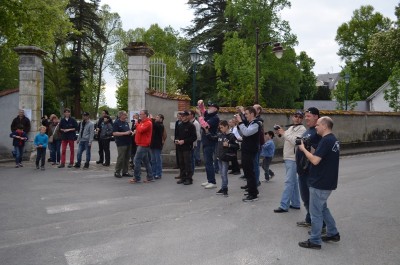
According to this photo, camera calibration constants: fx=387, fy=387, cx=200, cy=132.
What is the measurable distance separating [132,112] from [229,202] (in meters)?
6.28

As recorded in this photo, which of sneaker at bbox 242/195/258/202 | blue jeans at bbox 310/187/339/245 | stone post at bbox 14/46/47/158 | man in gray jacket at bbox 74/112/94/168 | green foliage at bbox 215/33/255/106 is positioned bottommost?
sneaker at bbox 242/195/258/202

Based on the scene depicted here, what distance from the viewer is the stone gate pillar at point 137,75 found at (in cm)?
1329

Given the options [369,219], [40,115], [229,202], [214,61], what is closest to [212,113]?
[229,202]

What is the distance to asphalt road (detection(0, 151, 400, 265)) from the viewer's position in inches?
192

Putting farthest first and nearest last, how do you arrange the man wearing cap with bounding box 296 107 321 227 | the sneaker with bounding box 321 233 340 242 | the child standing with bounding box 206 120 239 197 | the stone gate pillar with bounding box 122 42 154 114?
the stone gate pillar with bounding box 122 42 154 114 < the child standing with bounding box 206 120 239 197 < the man wearing cap with bounding box 296 107 321 227 < the sneaker with bounding box 321 233 340 242

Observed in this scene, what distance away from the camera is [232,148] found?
8625mm

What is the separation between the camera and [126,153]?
445 inches

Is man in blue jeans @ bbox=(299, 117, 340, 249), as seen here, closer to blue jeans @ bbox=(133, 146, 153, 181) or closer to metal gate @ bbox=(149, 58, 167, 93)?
blue jeans @ bbox=(133, 146, 153, 181)

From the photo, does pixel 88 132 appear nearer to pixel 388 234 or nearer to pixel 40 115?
pixel 40 115

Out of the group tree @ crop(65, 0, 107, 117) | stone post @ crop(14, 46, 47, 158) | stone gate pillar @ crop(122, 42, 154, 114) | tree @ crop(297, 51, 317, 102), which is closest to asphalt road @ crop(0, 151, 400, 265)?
stone gate pillar @ crop(122, 42, 154, 114)

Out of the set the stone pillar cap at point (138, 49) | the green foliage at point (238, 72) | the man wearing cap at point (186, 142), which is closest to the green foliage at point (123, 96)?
the green foliage at point (238, 72)

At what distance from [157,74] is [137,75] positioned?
4.39ft

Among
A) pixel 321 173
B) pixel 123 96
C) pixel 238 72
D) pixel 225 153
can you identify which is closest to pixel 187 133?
pixel 225 153

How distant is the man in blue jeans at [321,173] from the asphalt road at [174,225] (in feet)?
1.02
